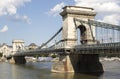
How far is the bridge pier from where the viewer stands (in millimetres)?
62844

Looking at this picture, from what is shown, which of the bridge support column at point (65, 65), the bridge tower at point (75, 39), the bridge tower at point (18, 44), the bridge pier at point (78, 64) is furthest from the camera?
the bridge tower at point (18, 44)

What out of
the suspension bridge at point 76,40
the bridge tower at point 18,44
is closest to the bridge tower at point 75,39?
the suspension bridge at point 76,40

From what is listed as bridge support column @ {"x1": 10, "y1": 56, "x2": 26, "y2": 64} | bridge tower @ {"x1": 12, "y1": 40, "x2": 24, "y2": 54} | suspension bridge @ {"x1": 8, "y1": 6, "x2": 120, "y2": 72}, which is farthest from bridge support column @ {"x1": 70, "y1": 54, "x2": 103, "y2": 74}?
bridge tower @ {"x1": 12, "y1": 40, "x2": 24, "y2": 54}

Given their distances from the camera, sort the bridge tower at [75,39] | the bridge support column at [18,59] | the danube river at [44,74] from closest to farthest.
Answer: the danube river at [44,74] < the bridge tower at [75,39] < the bridge support column at [18,59]

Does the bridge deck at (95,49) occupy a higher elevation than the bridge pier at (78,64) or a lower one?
higher

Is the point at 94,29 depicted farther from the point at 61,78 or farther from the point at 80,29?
the point at 61,78

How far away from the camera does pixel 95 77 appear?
54938mm

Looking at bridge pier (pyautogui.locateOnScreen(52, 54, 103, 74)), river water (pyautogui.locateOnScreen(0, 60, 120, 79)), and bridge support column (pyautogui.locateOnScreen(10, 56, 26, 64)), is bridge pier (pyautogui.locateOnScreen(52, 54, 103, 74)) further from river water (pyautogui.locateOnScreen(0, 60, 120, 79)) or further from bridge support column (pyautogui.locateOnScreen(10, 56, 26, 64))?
bridge support column (pyautogui.locateOnScreen(10, 56, 26, 64))

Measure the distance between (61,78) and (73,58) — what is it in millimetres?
10577

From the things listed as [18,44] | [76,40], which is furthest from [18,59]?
[76,40]

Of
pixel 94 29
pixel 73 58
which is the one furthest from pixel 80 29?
pixel 73 58

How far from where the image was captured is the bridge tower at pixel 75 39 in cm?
6328

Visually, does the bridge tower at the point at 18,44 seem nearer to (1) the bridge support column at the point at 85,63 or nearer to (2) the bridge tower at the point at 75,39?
(2) the bridge tower at the point at 75,39

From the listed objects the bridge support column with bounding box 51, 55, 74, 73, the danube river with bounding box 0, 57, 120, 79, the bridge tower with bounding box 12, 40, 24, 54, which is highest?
the bridge tower with bounding box 12, 40, 24, 54
